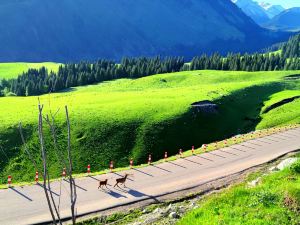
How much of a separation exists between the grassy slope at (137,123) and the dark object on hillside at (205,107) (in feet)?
4.16

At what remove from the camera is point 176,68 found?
647ft

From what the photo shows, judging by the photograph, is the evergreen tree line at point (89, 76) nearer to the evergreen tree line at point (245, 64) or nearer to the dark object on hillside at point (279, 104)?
the evergreen tree line at point (245, 64)

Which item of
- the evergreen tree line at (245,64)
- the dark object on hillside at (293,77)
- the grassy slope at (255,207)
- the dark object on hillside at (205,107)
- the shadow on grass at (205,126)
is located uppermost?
the evergreen tree line at (245,64)

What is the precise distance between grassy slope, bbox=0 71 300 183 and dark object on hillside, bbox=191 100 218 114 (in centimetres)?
127

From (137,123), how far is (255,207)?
46871mm

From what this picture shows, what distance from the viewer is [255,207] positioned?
23.4m

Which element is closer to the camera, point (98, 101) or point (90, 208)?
point (90, 208)

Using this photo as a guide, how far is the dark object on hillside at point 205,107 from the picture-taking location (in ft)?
253

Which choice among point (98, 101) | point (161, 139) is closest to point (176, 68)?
point (98, 101)

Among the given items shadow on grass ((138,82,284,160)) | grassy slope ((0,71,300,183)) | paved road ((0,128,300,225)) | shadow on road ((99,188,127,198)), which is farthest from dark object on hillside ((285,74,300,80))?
shadow on road ((99,188,127,198))

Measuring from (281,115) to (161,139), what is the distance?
27.0 meters

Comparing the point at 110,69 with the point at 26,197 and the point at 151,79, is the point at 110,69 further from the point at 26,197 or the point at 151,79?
the point at 26,197

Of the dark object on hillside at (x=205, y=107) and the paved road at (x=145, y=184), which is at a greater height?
the dark object on hillside at (x=205, y=107)

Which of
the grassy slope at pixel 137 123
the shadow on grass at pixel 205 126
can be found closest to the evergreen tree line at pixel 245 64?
the grassy slope at pixel 137 123
